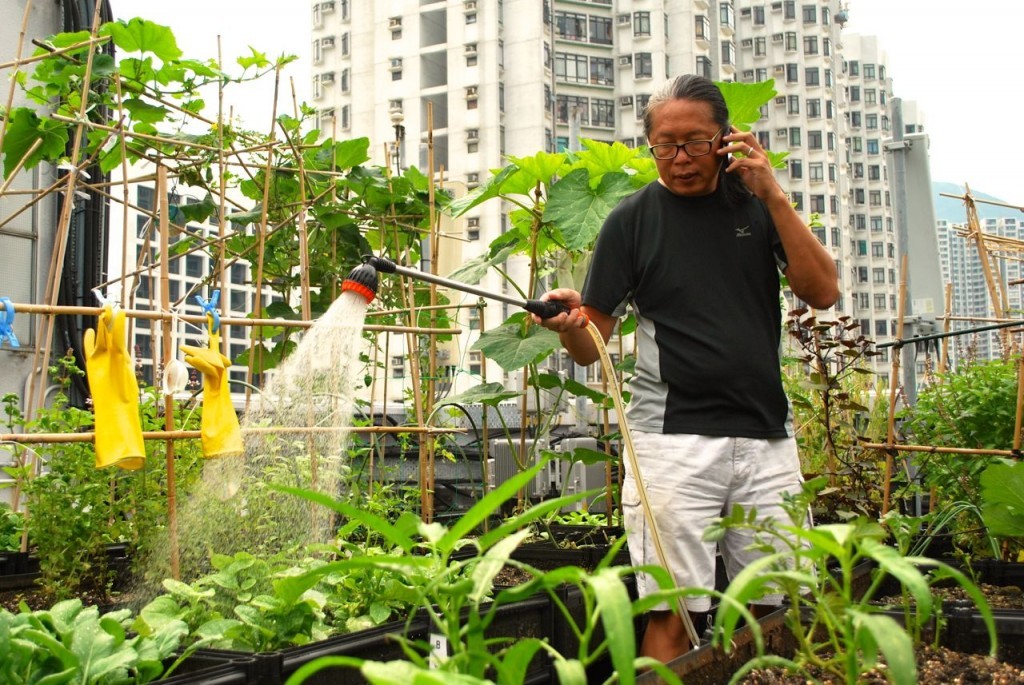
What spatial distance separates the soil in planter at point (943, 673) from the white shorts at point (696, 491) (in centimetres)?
39

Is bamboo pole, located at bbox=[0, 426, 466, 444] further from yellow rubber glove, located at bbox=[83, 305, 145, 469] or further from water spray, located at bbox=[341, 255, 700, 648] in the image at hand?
water spray, located at bbox=[341, 255, 700, 648]

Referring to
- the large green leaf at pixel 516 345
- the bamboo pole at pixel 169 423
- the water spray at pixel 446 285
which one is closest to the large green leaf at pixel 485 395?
the large green leaf at pixel 516 345

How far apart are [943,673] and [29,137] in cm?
340

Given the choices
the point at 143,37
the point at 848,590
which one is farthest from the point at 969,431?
the point at 143,37

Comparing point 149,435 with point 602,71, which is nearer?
point 149,435

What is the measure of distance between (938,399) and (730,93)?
114 cm

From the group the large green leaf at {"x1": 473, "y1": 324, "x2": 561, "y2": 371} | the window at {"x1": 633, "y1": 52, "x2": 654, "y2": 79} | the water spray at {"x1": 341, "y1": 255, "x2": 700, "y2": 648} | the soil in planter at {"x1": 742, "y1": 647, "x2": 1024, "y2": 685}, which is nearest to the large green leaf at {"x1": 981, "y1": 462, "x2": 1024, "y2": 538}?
the soil in planter at {"x1": 742, "y1": 647, "x2": 1024, "y2": 685}

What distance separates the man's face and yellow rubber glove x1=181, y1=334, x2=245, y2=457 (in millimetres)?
1019

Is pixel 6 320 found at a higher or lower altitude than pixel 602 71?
lower

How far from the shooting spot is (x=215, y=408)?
7.00ft

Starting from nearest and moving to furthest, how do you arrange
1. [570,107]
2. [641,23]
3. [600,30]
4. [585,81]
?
[570,107], [641,23], [585,81], [600,30]

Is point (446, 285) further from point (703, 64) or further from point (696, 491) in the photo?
point (703, 64)

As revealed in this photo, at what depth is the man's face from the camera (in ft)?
5.79

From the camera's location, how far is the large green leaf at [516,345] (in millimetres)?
2731
